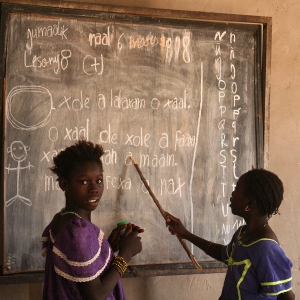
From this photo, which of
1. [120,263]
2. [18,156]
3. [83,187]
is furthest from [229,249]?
[18,156]

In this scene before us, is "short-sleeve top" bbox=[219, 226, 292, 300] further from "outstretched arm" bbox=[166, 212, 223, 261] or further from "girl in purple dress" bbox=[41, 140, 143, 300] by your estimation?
"girl in purple dress" bbox=[41, 140, 143, 300]

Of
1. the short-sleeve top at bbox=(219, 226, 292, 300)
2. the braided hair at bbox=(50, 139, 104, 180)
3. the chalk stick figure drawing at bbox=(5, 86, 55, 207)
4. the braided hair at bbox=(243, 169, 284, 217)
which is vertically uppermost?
the chalk stick figure drawing at bbox=(5, 86, 55, 207)

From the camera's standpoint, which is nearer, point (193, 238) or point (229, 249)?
point (229, 249)

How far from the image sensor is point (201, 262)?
2.60m

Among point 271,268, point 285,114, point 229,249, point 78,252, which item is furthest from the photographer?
point 285,114

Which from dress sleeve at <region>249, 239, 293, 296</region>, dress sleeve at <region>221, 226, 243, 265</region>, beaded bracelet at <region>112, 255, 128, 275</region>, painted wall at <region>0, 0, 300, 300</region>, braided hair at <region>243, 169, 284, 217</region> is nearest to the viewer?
beaded bracelet at <region>112, 255, 128, 275</region>

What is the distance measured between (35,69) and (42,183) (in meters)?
0.54

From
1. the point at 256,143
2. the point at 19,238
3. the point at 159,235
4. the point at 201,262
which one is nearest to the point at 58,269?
the point at 19,238

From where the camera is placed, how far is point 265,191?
78.4 inches

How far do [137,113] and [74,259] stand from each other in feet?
3.54

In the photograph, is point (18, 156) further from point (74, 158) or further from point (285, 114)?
point (285, 114)

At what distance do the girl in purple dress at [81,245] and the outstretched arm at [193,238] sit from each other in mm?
557

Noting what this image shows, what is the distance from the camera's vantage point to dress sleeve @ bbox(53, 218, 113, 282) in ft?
5.26

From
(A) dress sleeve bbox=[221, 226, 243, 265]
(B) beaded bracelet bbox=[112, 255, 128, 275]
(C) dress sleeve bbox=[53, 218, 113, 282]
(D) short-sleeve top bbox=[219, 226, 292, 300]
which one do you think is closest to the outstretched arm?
(A) dress sleeve bbox=[221, 226, 243, 265]
